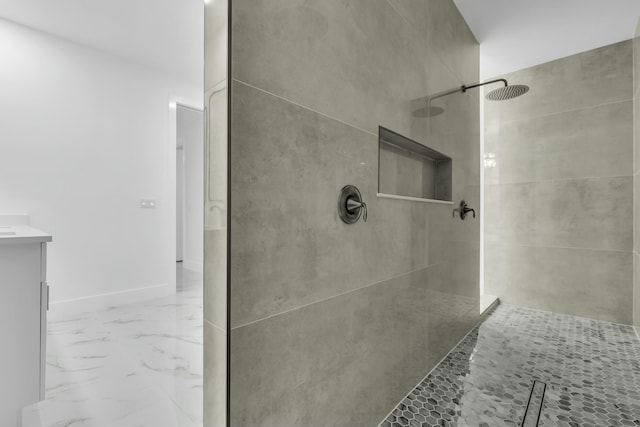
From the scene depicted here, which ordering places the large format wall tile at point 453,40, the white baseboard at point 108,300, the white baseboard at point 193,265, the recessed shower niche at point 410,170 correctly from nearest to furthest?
the recessed shower niche at point 410,170 < the large format wall tile at point 453,40 < the white baseboard at point 108,300 < the white baseboard at point 193,265

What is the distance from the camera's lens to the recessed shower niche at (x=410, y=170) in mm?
1464

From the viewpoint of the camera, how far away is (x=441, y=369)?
72.3 inches

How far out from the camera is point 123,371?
5.69ft

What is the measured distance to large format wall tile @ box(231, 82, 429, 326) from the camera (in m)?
0.79

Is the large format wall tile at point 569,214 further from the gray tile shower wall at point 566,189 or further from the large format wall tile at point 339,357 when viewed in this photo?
the large format wall tile at point 339,357

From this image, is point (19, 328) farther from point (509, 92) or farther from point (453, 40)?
point (509, 92)

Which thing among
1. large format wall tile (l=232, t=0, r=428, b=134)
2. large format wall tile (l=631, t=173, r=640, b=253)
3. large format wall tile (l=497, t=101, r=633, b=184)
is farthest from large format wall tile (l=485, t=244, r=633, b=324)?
large format wall tile (l=232, t=0, r=428, b=134)

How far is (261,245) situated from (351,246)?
43 cm

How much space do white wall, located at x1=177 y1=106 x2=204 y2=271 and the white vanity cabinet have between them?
A: 3.45m

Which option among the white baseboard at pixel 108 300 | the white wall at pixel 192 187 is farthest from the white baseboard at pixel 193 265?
the white baseboard at pixel 108 300

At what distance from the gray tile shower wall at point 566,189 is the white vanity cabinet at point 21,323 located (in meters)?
3.50

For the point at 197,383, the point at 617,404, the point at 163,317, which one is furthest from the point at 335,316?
the point at 163,317

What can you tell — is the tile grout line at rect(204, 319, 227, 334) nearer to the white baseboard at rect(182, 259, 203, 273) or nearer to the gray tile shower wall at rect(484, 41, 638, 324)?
the gray tile shower wall at rect(484, 41, 638, 324)

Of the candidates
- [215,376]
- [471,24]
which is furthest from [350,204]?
[471,24]
